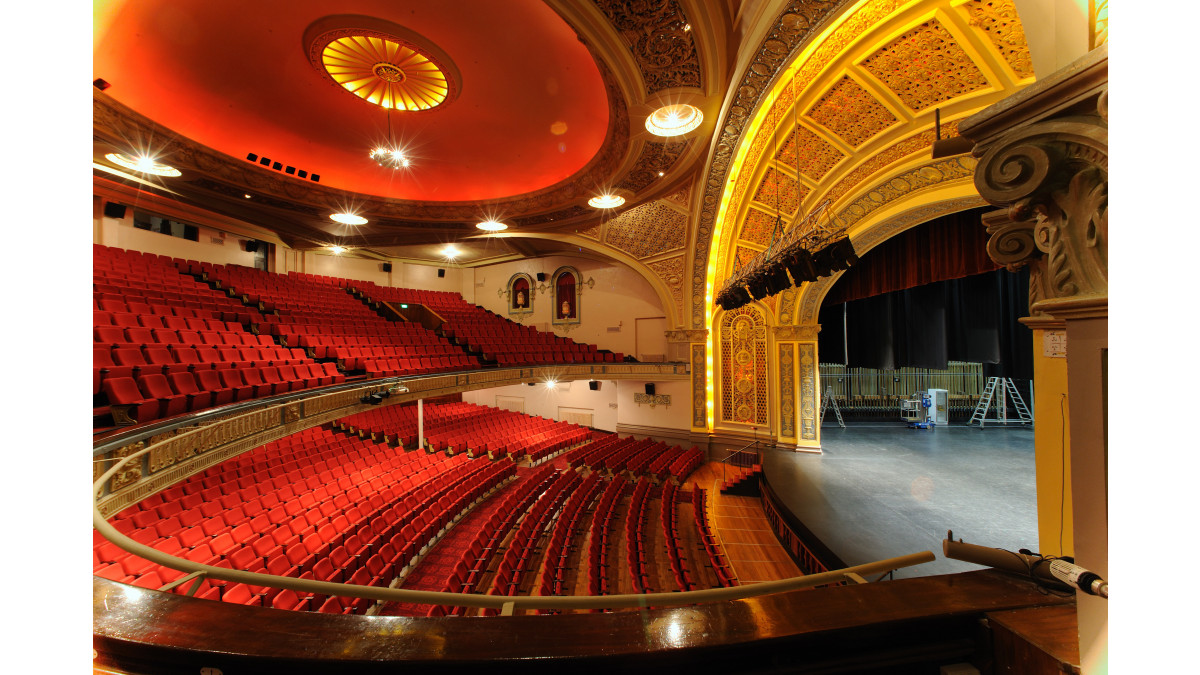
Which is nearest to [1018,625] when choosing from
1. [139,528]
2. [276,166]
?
[139,528]

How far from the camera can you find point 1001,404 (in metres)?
10.6

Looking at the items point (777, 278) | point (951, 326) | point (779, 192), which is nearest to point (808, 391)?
point (951, 326)

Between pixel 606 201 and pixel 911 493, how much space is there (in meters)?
6.80

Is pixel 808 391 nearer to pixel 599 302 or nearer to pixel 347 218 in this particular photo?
pixel 599 302

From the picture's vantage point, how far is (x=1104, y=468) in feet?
2.98

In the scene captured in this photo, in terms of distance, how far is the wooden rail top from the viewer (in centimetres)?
77

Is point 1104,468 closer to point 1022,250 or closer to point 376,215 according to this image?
point 1022,250

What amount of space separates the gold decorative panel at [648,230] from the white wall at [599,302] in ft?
4.60

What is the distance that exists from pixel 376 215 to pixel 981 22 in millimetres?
9812

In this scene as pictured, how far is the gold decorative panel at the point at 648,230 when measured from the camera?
8461 mm

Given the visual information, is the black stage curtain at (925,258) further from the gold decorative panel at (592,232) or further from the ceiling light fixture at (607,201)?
the gold decorative panel at (592,232)

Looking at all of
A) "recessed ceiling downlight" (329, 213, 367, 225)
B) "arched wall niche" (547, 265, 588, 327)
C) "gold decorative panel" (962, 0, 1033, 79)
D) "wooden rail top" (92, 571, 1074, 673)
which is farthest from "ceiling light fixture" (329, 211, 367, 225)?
"gold decorative panel" (962, 0, 1033, 79)

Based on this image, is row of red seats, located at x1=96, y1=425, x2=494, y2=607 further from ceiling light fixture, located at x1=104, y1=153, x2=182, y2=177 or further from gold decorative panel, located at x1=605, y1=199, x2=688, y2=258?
gold decorative panel, located at x1=605, y1=199, x2=688, y2=258

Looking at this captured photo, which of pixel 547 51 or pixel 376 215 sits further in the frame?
pixel 376 215
